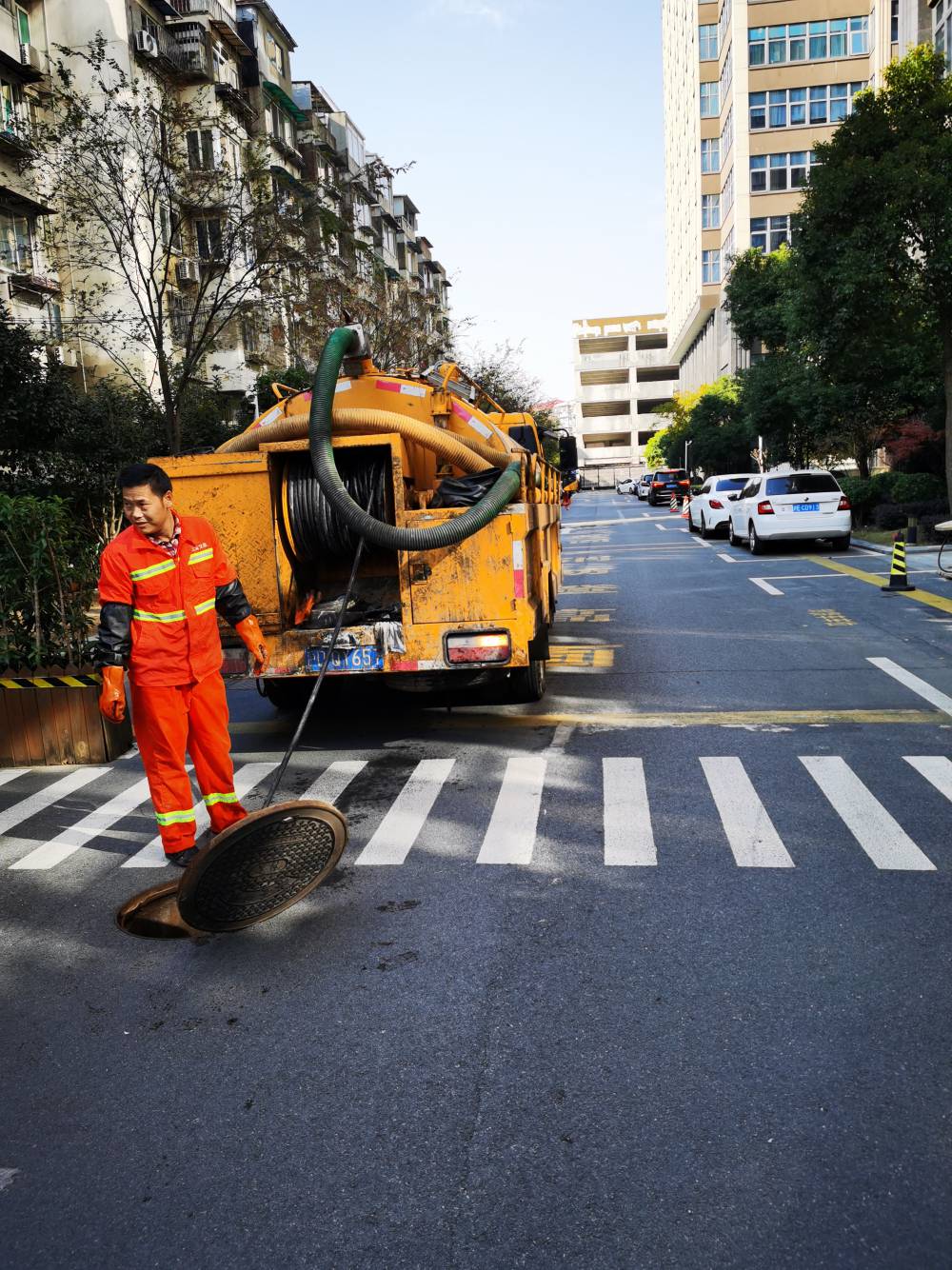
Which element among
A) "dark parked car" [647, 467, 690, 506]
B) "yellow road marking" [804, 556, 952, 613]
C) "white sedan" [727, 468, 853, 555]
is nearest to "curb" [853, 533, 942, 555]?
"white sedan" [727, 468, 853, 555]

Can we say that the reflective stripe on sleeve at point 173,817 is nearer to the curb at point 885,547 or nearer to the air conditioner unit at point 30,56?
the curb at point 885,547

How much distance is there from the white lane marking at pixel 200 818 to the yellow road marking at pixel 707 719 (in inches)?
62.4

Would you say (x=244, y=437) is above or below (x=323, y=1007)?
above

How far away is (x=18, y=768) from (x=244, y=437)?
287 cm

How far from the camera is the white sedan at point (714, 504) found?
26.5 m

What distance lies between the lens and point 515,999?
387 cm

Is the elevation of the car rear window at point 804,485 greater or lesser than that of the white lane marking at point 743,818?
greater

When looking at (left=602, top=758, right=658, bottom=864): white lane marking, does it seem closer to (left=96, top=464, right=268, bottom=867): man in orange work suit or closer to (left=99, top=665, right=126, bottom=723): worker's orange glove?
(left=96, top=464, right=268, bottom=867): man in orange work suit

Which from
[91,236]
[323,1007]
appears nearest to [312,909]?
[323,1007]

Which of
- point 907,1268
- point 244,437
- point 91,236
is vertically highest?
point 91,236

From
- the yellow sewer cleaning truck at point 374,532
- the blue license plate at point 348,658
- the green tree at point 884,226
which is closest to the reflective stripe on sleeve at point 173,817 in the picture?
the yellow sewer cleaning truck at point 374,532

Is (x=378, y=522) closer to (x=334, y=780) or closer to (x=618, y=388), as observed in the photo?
(x=334, y=780)

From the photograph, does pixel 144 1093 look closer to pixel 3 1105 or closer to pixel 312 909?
pixel 3 1105

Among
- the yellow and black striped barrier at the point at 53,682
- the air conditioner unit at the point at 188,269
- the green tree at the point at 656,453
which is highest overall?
the air conditioner unit at the point at 188,269
